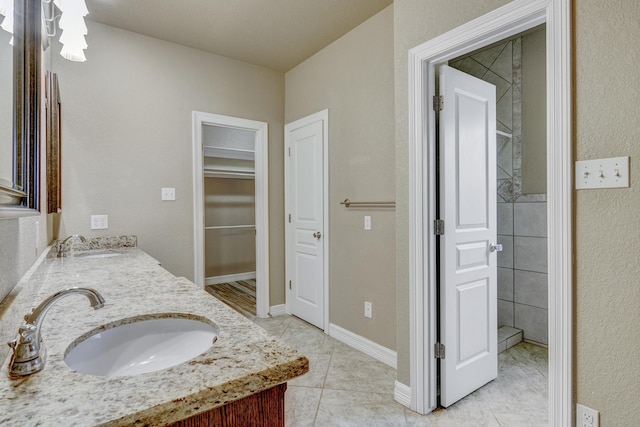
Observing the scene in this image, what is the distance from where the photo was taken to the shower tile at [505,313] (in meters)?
3.06

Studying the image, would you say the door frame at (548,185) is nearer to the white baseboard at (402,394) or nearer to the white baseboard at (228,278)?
the white baseboard at (402,394)

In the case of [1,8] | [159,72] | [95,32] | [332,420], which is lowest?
[332,420]

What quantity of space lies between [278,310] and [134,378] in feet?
10.4

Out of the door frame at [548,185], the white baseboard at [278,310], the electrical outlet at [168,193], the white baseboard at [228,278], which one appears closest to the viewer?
the door frame at [548,185]

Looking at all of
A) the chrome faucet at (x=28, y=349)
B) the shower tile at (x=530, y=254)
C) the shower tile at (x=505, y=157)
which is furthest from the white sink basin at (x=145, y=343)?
the shower tile at (x=505, y=157)

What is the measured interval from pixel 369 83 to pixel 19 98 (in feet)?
7.58

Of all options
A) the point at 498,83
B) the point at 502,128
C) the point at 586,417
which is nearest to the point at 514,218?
the point at 502,128

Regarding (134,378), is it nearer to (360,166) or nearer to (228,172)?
(360,166)

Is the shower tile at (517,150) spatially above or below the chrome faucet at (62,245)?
above

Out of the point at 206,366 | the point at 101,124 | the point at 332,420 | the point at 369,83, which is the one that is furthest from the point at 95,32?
the point at 332,420

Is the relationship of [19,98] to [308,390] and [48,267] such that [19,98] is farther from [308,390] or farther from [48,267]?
[308,390]

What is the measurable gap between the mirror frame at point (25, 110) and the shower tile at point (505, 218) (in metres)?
3.31

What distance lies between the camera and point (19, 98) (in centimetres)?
79

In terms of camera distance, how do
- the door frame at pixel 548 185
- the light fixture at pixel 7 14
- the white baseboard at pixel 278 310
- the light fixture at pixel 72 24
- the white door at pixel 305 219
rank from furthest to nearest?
the white baseboard at pixel 278 310
the white door at pixel 305 219
the light fixture at pixel 72 24
the door frame at pixel 548 185
the light fixture at pixel 7 14
